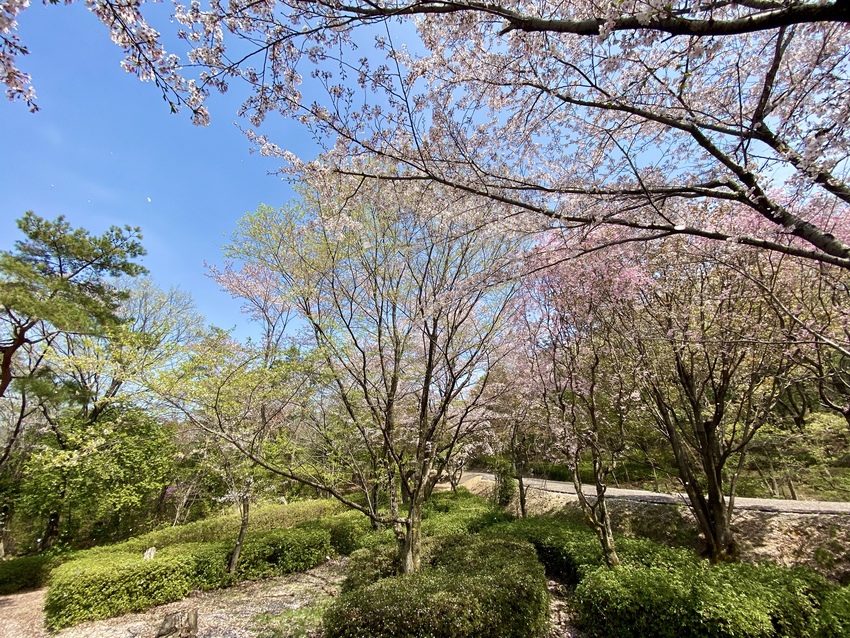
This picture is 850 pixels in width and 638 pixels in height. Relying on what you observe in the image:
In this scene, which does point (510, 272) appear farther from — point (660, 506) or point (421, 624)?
point (660, 506)

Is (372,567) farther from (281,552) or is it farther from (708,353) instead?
(708,353)

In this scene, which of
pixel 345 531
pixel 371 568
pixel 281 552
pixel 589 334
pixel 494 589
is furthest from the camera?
pixel 345 531

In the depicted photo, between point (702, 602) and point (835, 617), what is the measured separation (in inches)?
38.2

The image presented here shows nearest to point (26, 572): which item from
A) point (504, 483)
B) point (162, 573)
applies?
point (162, 573)

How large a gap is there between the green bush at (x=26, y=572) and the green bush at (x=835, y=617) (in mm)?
14725

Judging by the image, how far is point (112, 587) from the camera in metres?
5.91

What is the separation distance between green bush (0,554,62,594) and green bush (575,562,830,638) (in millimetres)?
12954

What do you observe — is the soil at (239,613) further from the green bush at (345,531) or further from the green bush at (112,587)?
the green bush at (345,531)

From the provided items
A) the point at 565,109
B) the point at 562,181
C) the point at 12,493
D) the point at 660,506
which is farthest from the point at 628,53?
the point at 12,493

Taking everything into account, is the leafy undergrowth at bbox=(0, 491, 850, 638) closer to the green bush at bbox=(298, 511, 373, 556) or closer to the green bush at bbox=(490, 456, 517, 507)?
the green bush at bbox=(298, 511, 373, 556)

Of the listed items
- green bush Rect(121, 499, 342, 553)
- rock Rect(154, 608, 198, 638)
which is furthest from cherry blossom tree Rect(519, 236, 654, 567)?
green bush Rect(121, 499, 342, 553)

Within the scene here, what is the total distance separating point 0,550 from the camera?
11391mm

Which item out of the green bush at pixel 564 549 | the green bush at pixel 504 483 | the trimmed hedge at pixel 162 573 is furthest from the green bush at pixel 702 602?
the green bush at pixel 504 483

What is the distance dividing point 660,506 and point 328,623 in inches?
306
